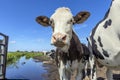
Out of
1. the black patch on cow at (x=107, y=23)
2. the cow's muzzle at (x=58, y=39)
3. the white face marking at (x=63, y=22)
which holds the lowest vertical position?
the cow's muzzle at (x=58, y=39)

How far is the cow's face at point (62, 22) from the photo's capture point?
7.68 m

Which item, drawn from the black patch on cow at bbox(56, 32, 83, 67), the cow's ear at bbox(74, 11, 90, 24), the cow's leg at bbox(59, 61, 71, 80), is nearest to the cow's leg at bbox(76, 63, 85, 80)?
the black patch on cow at bbox(56, 32, 83, 67)

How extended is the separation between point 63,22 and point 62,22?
0.03m

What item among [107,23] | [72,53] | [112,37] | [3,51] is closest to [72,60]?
[72,53]

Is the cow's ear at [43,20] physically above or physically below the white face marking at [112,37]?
above

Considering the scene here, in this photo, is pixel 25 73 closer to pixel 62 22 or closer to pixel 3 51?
pixel 3 51

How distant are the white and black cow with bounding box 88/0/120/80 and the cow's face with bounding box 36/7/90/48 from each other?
0.96 m

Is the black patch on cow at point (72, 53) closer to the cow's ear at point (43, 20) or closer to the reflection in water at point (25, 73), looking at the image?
the cow's ear at point (43, 20)

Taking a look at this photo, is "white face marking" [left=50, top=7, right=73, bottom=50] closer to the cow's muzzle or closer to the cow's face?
the cow's face

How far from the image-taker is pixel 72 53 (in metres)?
8.99

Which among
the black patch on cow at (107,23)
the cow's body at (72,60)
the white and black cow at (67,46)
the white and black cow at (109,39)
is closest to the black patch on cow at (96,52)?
the white and black cow at (109,39)

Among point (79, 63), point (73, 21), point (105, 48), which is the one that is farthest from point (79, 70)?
point (105, 48)

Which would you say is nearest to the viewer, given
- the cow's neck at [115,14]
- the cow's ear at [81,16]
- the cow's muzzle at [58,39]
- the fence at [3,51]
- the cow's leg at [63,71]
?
the cow's neck at [115,14]

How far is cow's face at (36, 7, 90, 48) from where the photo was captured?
7.68 metres
